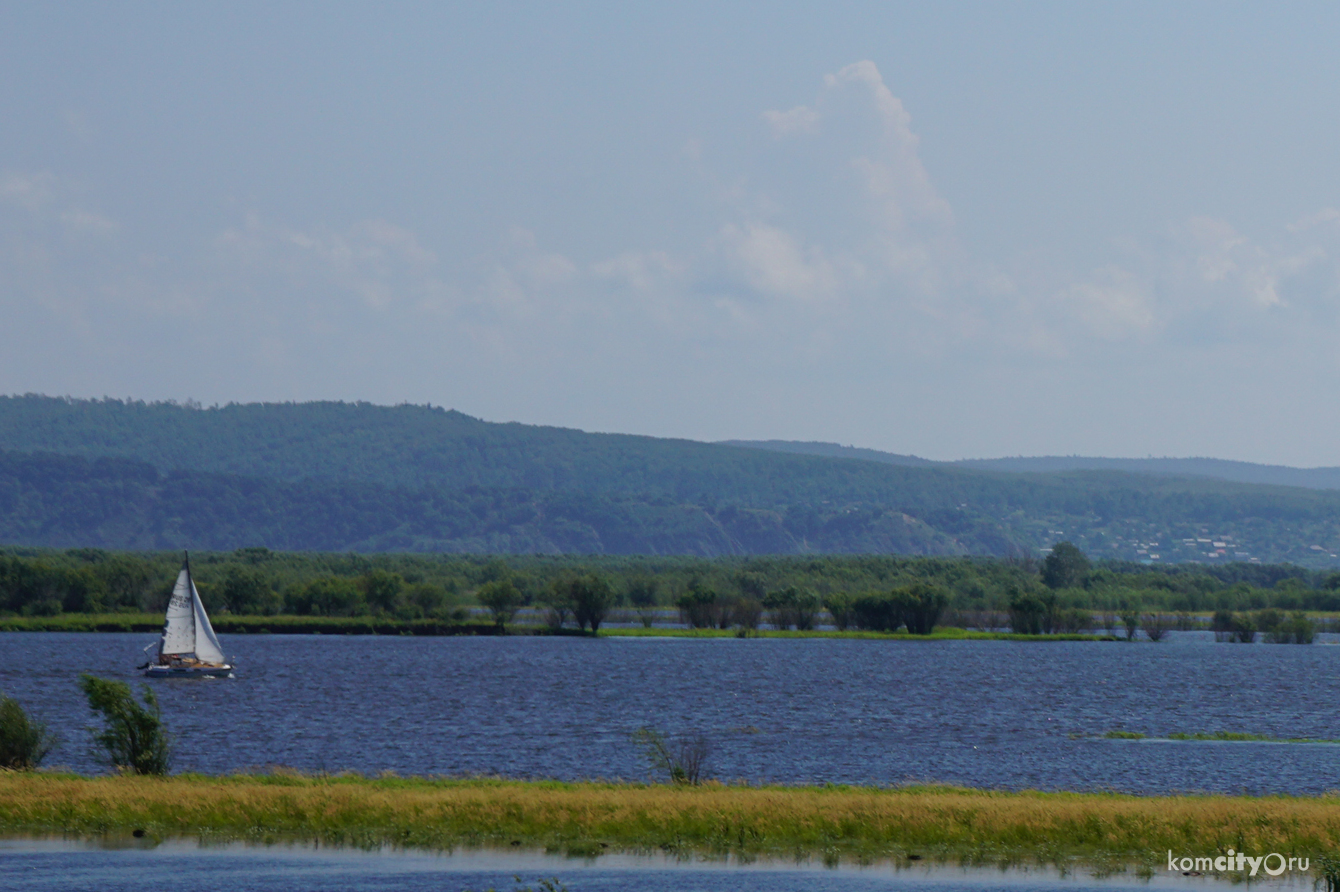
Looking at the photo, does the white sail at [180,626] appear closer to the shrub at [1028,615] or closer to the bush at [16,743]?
the bush at [16,743]

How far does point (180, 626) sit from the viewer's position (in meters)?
112

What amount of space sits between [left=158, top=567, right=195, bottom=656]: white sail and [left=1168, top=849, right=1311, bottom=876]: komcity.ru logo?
8596 centimetres

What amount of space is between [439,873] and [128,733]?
18.5 m

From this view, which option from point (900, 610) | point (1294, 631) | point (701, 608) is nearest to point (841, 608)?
point (900, 610)

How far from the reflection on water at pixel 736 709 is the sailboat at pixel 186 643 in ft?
5.93

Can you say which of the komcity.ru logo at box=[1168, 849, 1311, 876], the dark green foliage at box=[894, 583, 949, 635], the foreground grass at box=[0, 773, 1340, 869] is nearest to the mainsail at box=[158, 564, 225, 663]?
the foreground grass at box=[0, 773, 1340, 869]

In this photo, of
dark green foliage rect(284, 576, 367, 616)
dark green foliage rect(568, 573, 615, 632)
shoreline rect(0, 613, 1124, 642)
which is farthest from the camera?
dark green foliage rect(284, 576, 367, 616)

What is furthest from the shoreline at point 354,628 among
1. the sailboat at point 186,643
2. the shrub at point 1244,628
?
the sailboat at point 186,643

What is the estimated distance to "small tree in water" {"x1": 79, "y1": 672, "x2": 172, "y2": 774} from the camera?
49.8 metres

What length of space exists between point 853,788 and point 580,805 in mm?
10920

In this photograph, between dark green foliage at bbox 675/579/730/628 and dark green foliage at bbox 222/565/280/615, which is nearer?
dark green foliage at bbox 222/565/280/615

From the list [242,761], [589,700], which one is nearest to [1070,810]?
[242,761]

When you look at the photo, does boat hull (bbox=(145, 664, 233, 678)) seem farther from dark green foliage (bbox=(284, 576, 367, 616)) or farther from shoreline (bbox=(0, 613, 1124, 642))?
dark green foliage (bbox=(284, 576, 367, 616))

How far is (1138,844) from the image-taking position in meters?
39.5
